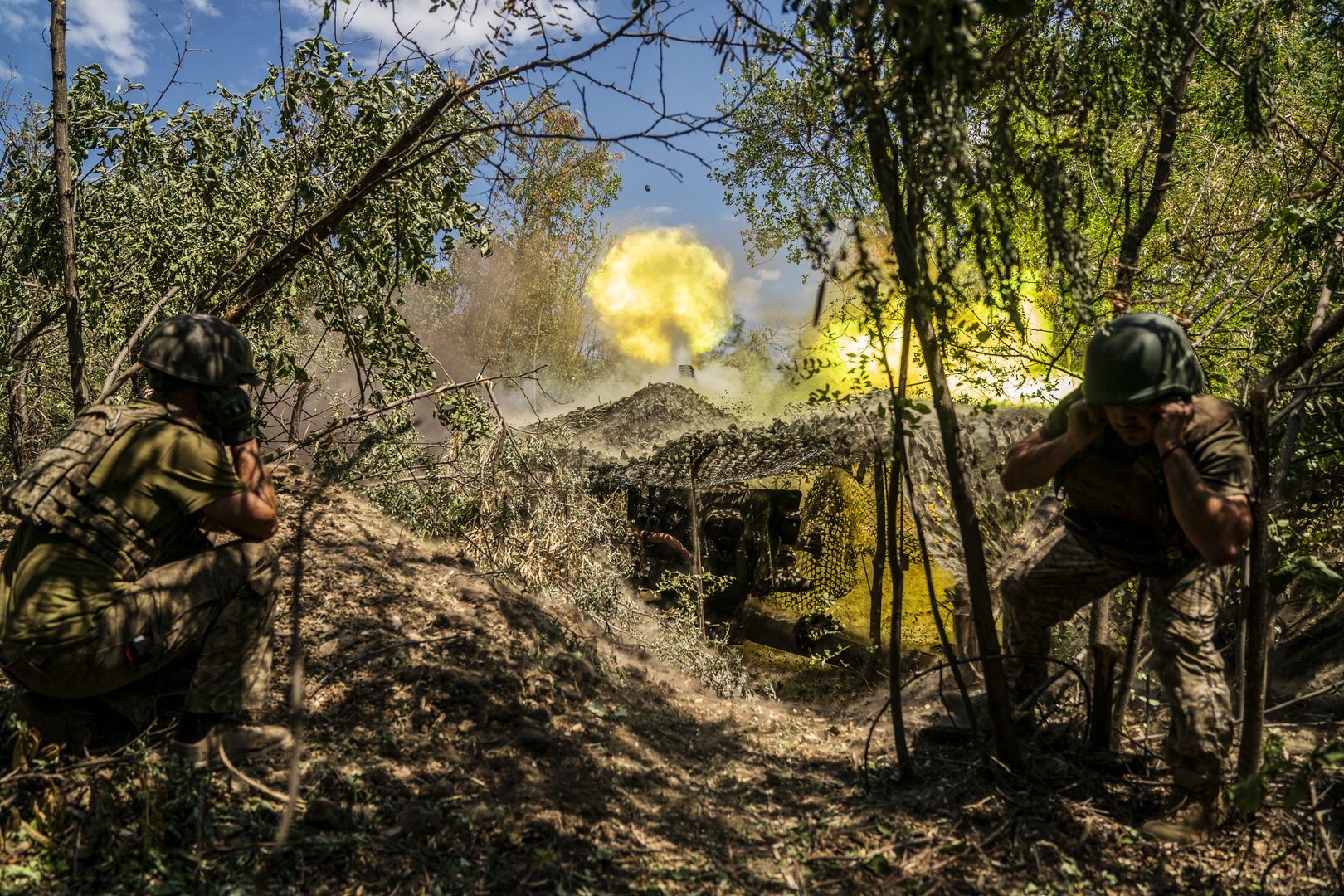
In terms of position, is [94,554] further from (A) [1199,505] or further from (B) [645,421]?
(B) [645,421]

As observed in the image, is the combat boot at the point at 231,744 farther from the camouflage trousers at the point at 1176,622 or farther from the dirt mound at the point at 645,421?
the dirt mound at the point at 645,421

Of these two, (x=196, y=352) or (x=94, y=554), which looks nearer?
(x=94, y=554)

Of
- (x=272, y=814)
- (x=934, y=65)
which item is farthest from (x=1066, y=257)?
(x=272, y=814)

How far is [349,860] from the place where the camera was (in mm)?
2629

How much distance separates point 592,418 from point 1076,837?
947cm

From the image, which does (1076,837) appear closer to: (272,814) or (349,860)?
(349,860)

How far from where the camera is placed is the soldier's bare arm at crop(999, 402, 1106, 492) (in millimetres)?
3004

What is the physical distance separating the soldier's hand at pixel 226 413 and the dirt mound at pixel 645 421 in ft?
24.4

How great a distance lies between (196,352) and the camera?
314 centimetres

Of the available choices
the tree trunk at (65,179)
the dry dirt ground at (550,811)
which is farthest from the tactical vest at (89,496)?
the tree trunk at (65,179)

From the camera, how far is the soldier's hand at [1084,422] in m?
2.97

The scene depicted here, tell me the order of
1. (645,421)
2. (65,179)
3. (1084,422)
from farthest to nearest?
(645,421)
(65,179)
(1084,422)

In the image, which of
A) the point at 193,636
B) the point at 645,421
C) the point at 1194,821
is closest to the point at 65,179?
the point at 193,636

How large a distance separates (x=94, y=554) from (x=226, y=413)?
651mm
